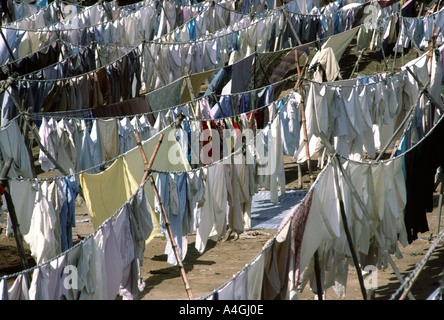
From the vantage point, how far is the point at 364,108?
37.2 ft

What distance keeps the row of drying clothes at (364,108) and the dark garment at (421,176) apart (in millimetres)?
2103

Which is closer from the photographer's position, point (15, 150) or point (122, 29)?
point (15, 150)

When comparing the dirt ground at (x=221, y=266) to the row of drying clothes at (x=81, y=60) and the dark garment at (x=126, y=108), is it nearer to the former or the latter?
the dark garment at (x=126, y=108)

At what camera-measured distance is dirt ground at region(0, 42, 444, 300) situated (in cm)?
870

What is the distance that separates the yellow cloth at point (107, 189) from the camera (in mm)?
8352

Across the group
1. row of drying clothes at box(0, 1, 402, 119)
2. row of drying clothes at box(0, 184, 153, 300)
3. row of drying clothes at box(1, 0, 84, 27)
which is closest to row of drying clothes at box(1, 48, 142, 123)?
row of drying clothes at box(0, 1, 402, 119)

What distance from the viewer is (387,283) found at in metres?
8.80

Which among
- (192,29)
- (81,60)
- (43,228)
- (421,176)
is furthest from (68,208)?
(192,29)

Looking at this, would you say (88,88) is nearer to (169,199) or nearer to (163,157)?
(163,157)

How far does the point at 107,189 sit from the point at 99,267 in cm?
205

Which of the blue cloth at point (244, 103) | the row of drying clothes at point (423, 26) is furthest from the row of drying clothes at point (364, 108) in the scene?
the row of drying clothes at point (423, 26)

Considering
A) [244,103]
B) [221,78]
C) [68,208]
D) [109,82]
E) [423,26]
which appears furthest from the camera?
[423,26]

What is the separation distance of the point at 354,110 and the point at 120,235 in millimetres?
5579
